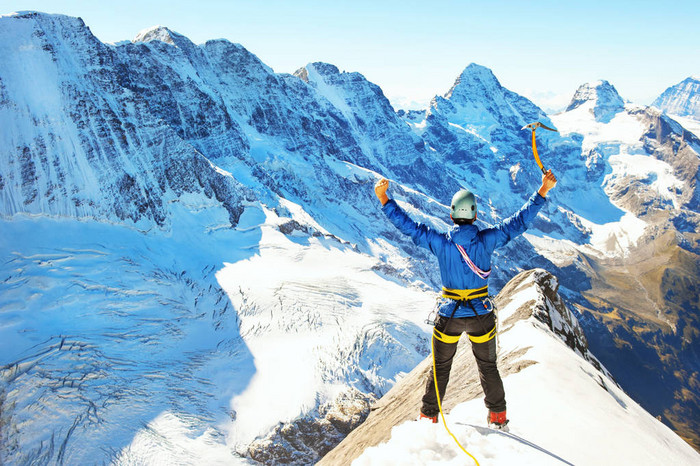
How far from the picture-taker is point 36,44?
52.4 metres

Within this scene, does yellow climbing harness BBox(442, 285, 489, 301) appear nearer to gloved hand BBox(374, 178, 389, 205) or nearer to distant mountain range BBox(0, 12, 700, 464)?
gloved hand BBox(374, 178, 389, 205)

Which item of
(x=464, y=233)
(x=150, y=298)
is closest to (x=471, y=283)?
(x=464, y=233)

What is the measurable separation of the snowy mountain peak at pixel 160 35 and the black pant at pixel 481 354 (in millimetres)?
119679

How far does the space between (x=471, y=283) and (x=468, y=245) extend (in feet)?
2.29

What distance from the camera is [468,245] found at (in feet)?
23.1

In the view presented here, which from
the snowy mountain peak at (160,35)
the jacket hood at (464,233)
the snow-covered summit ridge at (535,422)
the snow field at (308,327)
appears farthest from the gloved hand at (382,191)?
the snowy mountain peak at (160,35)

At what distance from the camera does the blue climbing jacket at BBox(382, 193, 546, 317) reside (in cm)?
698

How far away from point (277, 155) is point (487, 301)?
115988 mm

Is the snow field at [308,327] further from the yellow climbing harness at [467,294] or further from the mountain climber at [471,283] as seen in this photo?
the yellow climbing harness at [467,294]

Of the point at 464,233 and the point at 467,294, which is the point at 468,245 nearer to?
the point at 464,233

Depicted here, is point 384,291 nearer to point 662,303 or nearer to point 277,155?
point 277,155

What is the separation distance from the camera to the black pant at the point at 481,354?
6.90 metres

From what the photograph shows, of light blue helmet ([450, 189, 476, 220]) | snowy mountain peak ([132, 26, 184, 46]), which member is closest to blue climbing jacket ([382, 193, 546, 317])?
light blue helmet ([450, 189, 476, 220])

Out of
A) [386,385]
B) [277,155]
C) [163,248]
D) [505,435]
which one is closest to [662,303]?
[277,155]
